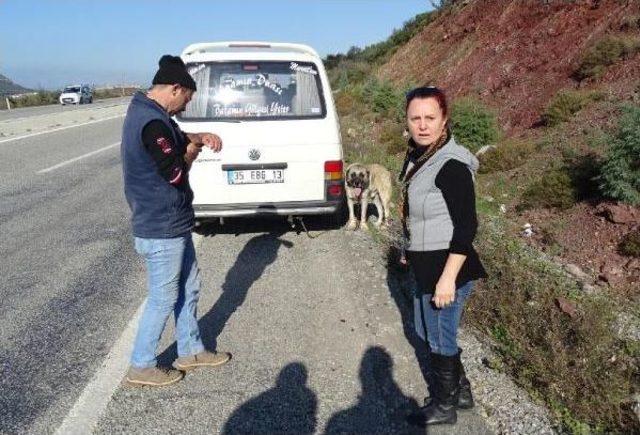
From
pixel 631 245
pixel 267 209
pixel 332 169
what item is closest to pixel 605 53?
pixel 631 245

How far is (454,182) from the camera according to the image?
Result: 7.98 feet

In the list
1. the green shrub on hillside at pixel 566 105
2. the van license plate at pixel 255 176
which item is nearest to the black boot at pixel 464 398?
the van license plate at pixel 255 176

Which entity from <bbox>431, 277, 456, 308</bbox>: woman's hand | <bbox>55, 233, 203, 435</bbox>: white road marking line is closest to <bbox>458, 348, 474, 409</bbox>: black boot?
<bbox>431, 277, 456, 308</bbox>: woman's hand

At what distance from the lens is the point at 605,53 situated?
1245cm

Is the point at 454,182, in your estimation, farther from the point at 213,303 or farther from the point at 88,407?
the point at 213,303

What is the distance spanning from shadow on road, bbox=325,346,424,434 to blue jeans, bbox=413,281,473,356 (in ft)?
1.47

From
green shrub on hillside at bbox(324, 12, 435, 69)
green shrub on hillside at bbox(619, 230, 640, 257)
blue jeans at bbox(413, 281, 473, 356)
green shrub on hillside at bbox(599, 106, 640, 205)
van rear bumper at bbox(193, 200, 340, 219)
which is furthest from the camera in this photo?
green shrub on hillside at bbox(324, 12, 435, 69)

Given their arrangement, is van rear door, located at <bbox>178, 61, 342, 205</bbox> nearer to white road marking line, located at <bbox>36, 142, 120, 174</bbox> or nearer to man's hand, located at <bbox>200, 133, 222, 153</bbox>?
man's hand, located at <bbox>200, 133, 222, 153</bbox>

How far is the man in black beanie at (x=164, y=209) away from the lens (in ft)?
9.26

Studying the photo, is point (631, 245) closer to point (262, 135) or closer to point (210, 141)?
point (262, 135)

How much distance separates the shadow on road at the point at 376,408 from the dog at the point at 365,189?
10.9 feet

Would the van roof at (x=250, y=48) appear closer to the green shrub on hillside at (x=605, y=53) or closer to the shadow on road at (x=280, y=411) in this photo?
the shadow on road at (x=280, y=411)

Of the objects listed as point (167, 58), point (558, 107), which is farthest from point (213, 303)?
point (558, 107)

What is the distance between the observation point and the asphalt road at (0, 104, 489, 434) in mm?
3020
